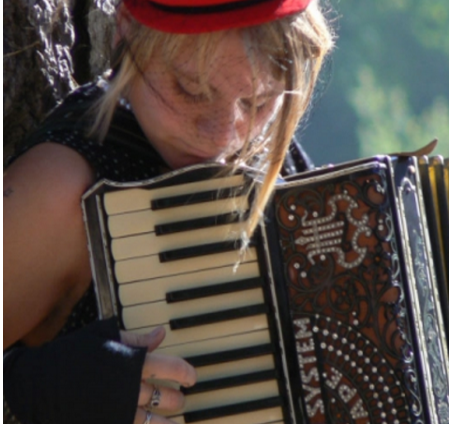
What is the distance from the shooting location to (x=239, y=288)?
187cm

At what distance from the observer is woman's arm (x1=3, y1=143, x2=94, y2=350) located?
1.83 meters

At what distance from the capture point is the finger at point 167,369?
5.86ft

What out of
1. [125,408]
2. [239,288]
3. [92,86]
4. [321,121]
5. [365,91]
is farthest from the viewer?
[365,91]

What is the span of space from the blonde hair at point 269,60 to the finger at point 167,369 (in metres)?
0.26

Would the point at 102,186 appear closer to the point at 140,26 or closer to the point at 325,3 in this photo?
the point at 140,26

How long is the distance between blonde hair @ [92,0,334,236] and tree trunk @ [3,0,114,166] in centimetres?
37

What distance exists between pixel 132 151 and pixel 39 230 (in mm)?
244

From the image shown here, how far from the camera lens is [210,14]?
5.98ft

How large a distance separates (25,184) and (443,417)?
89cm

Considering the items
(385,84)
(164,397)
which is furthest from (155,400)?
(385,84)

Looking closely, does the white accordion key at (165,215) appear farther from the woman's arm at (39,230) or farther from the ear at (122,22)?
the ear at (122,22)

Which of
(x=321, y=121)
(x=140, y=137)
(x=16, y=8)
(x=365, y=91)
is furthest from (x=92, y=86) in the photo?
(x=365, y=91)

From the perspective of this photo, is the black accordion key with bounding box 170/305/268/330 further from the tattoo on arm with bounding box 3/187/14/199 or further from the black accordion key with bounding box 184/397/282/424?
the tattoo on arm with bounding box 3/187/14/199

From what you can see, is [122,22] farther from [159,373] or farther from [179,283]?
[159,373]
